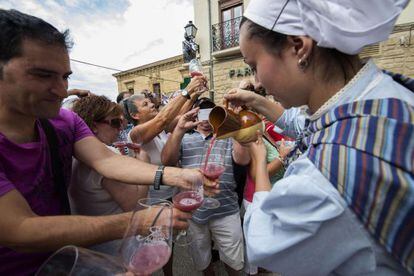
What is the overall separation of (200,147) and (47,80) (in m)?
1.69

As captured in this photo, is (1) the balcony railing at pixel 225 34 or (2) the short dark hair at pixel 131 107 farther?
(1) the balcony railing at pixel 225 34

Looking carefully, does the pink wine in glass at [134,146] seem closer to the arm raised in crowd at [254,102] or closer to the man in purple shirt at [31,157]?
the man in purple shirt at [31,157]

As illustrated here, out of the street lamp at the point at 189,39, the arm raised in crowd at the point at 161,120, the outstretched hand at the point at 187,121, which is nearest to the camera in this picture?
the outstretched hand at the point at 187,121

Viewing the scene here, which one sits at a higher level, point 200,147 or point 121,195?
point 200,147

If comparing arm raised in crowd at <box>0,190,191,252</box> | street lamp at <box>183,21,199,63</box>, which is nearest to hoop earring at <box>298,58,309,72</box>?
arm raised in crowd at <box>0,190,191,252</box>

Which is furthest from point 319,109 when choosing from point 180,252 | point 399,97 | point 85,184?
point 180,252

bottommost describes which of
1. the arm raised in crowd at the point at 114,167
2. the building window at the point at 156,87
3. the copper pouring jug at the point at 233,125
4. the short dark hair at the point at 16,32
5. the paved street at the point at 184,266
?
the paved street at the point at 184,266

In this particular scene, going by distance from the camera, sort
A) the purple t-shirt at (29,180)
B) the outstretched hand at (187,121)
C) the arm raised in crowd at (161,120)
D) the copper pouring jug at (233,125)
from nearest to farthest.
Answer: the purple t-shirt at (29,180) → the copper pouring jug at (233,125) → the outstretched hand at (187,121) → the arm raised in crowd at (161,120)

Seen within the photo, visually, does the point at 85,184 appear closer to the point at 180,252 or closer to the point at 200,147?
the point at 200,147

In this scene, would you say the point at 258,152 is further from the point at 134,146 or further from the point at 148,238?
the point at 134,146

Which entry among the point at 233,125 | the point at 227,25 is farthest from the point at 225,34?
the point at 233,125

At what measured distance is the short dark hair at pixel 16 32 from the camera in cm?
118

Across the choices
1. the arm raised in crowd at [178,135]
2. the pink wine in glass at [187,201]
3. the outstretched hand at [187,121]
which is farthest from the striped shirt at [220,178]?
the pink wine in glass at [187,201]

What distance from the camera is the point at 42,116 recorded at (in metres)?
1.30
